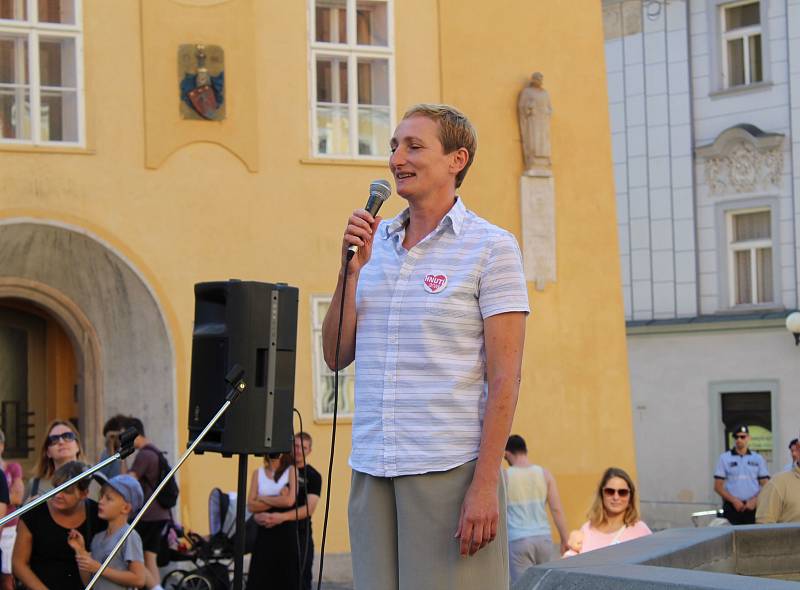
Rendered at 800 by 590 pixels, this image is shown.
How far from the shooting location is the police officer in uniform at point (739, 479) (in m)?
16.9

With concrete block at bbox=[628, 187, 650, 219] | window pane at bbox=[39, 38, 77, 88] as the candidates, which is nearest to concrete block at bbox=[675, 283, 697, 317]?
concrete block at bbox=[628, 187, 650, 219]

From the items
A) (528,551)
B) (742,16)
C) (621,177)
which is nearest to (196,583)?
(528,551)

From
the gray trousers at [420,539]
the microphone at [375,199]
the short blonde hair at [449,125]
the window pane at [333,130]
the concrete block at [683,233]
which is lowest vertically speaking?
the gray trousers at [420,539]

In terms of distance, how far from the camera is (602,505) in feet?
30.4

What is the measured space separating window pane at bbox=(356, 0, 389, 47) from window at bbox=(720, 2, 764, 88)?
38.9 ft

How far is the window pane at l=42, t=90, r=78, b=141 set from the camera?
1595 cm

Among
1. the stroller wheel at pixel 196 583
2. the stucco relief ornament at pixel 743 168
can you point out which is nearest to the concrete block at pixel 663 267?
the stucco relief ornament at pixel 743 168

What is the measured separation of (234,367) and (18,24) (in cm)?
999

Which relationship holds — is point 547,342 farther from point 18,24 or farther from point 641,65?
point 641,65

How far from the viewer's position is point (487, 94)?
18.1 m

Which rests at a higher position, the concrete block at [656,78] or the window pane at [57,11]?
the concrete block at [656,78]

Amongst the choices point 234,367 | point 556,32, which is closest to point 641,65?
point 556,32

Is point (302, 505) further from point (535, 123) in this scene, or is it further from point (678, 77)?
point (678, 77)

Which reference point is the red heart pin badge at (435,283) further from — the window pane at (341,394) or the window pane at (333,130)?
the window pane at (333,130)
